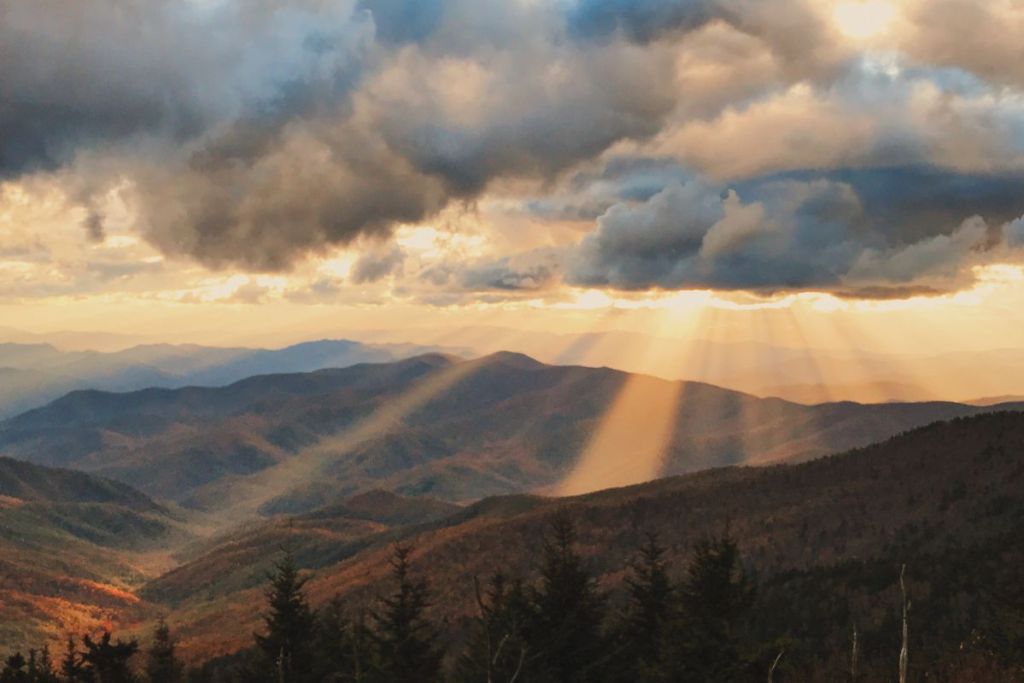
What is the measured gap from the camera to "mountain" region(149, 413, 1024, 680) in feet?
247

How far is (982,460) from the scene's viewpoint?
A: 136125mm

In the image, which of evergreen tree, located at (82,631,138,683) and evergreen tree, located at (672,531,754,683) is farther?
evergreen tree, located at (82,631,138,683)

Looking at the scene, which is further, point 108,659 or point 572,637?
point 108,659

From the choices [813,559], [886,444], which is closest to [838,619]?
[813,559]

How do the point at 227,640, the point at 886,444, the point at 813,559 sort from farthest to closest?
the point at 227,640 < the point at 886,444 < the point at 813,559

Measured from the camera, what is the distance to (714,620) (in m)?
28.5

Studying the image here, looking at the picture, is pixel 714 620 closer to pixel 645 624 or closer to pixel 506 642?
pixel 506 642

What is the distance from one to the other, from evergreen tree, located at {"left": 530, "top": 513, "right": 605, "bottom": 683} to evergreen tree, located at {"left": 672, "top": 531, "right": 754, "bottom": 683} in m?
5.13

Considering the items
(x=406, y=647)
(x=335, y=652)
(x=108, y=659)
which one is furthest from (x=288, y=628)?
(x=108, y=659)

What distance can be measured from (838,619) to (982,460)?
232ft

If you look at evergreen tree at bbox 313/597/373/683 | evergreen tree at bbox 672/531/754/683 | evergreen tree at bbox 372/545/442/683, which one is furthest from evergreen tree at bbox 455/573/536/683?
evergreen tree at bbox 313/597/373/683

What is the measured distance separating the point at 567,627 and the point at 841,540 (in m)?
105

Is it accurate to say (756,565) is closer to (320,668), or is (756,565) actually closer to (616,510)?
(616,510)

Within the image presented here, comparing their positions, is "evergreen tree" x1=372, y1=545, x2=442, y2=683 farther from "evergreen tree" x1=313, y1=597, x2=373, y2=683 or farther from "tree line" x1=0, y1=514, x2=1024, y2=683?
"evergreen tree" x1=313, y1=597, x2=373, y2=683
